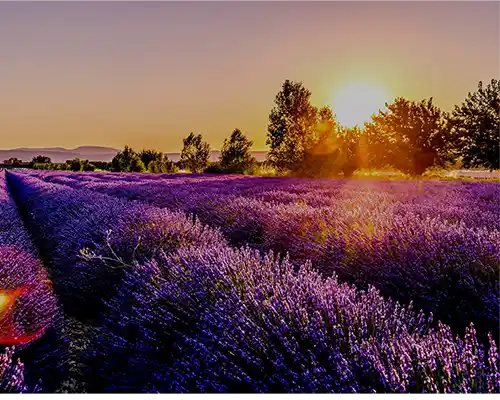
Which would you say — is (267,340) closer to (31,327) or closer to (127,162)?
(31,327)

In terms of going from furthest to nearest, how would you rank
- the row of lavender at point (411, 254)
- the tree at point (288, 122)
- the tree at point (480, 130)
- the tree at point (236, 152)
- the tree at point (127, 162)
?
the tree at point (127, 162) → the tree at point (236, 152) → the tree at point (288, 122) → the tree at point (480, 130) → the row of lavender at point (411, 254)

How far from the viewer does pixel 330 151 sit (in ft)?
100

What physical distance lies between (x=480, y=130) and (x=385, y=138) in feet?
33.5

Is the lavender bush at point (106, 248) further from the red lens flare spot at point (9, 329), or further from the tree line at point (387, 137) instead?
the tree line at point (387, 137)

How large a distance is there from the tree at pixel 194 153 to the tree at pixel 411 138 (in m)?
35.0

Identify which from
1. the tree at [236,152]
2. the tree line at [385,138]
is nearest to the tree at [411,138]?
the tree line at [385,138]

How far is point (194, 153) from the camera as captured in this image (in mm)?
66312

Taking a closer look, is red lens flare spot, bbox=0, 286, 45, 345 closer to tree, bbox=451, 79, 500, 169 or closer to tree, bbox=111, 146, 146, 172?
tree, bbox=451, 79, 500, 169

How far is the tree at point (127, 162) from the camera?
6206cm

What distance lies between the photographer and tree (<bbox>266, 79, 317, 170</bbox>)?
38031 millimetres

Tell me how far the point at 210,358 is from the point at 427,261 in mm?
1666

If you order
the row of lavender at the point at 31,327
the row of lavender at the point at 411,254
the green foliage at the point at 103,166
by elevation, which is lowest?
the green foliage at the point at 103,166

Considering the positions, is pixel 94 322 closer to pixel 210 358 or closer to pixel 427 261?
pixel 210 358

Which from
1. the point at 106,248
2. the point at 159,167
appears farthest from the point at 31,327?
the point at 159,167
